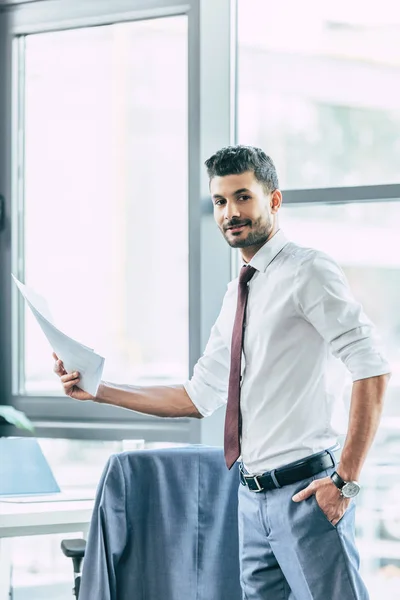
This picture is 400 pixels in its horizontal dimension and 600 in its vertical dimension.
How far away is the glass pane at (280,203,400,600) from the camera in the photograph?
2.77 metres

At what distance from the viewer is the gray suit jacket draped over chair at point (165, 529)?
2109 millimetres

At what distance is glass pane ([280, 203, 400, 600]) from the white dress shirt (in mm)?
735

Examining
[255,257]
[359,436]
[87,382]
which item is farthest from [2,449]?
Result: [359,436]

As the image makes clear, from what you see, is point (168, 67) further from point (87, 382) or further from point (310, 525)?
point (310, 525)

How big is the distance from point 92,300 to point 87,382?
0.91 meters

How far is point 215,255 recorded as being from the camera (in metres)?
2.96

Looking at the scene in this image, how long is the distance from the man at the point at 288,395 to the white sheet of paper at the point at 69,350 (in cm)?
4

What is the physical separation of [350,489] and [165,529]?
531 mm

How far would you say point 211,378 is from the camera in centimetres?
241

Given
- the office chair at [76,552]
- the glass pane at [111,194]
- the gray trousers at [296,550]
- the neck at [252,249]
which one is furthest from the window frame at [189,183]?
the gray trousers at [296,550]

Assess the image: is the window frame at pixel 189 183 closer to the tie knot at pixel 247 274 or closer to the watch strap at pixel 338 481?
the tie knot at pixel 247 274

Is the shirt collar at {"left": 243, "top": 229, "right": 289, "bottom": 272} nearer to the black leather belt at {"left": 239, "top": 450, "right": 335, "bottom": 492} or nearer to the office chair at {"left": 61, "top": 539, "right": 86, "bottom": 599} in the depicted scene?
the black leather belt at {"left": 239, "top": 450, "right": 335, "bottom": 492}

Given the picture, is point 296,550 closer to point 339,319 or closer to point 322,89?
point 339,319

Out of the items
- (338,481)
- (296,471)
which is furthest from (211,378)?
(338,481)
